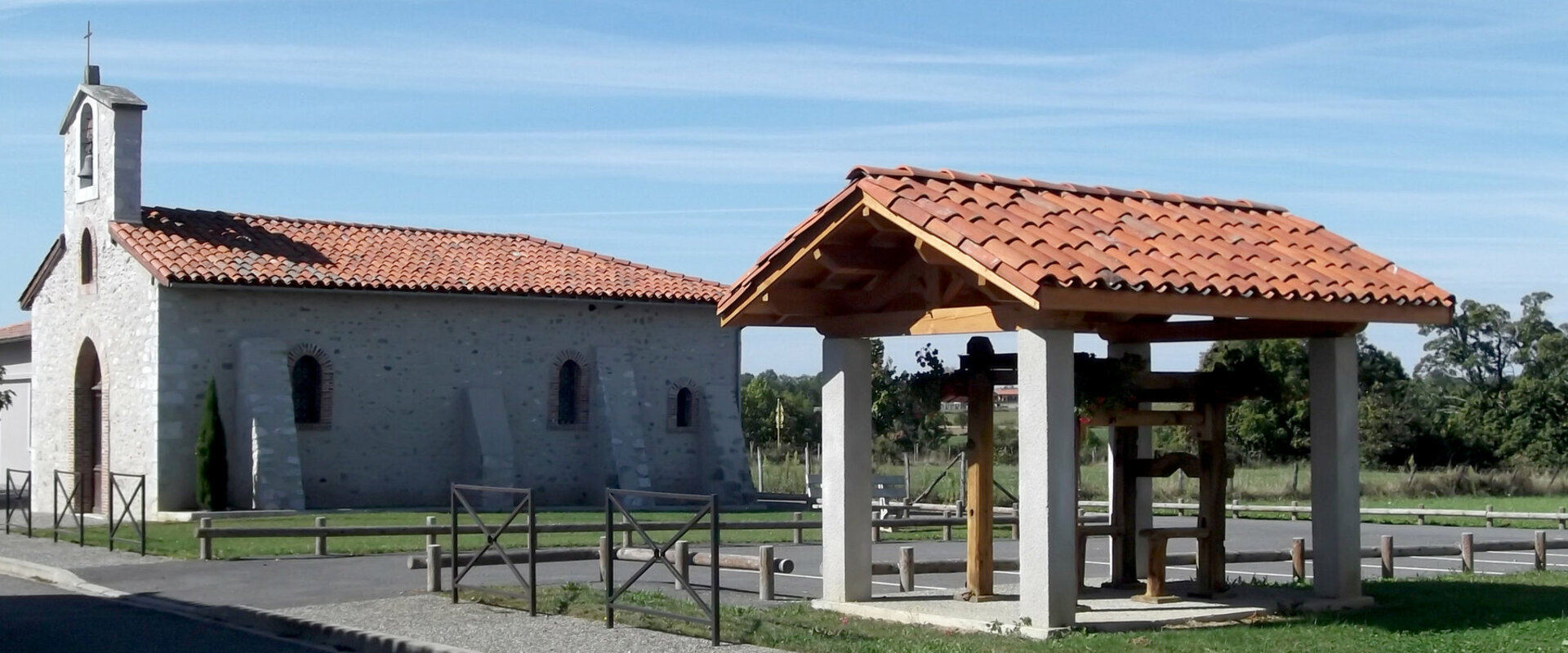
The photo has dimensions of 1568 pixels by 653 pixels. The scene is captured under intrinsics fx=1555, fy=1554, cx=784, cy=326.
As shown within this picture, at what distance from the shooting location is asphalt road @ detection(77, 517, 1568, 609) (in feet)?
50.9

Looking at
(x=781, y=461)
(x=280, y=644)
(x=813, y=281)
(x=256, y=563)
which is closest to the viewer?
(x=280, y=644)

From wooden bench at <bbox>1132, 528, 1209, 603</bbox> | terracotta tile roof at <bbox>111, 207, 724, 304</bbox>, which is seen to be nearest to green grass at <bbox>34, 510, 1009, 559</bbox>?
terracotta tile roof at <bbox>111, 207, 724, 304</bbox>

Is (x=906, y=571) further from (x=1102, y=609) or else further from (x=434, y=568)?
(x=434, y=568)

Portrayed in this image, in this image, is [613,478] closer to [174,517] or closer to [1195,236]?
[174,517]

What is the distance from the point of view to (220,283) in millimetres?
27703

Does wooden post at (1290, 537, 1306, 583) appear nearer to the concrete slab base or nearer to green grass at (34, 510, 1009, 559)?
the concrete slab base

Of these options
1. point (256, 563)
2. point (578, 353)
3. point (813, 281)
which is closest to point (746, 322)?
point (813, 281)

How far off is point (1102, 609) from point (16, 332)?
117 feet

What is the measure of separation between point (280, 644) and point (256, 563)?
7.24 metres

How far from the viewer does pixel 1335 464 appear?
12984 millimetres

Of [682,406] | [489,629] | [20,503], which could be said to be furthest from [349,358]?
[489,629]

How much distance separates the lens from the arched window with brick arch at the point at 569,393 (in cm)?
3244

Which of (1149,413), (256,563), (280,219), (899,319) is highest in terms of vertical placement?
(280,219)

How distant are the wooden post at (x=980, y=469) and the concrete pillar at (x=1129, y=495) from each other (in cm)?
122
